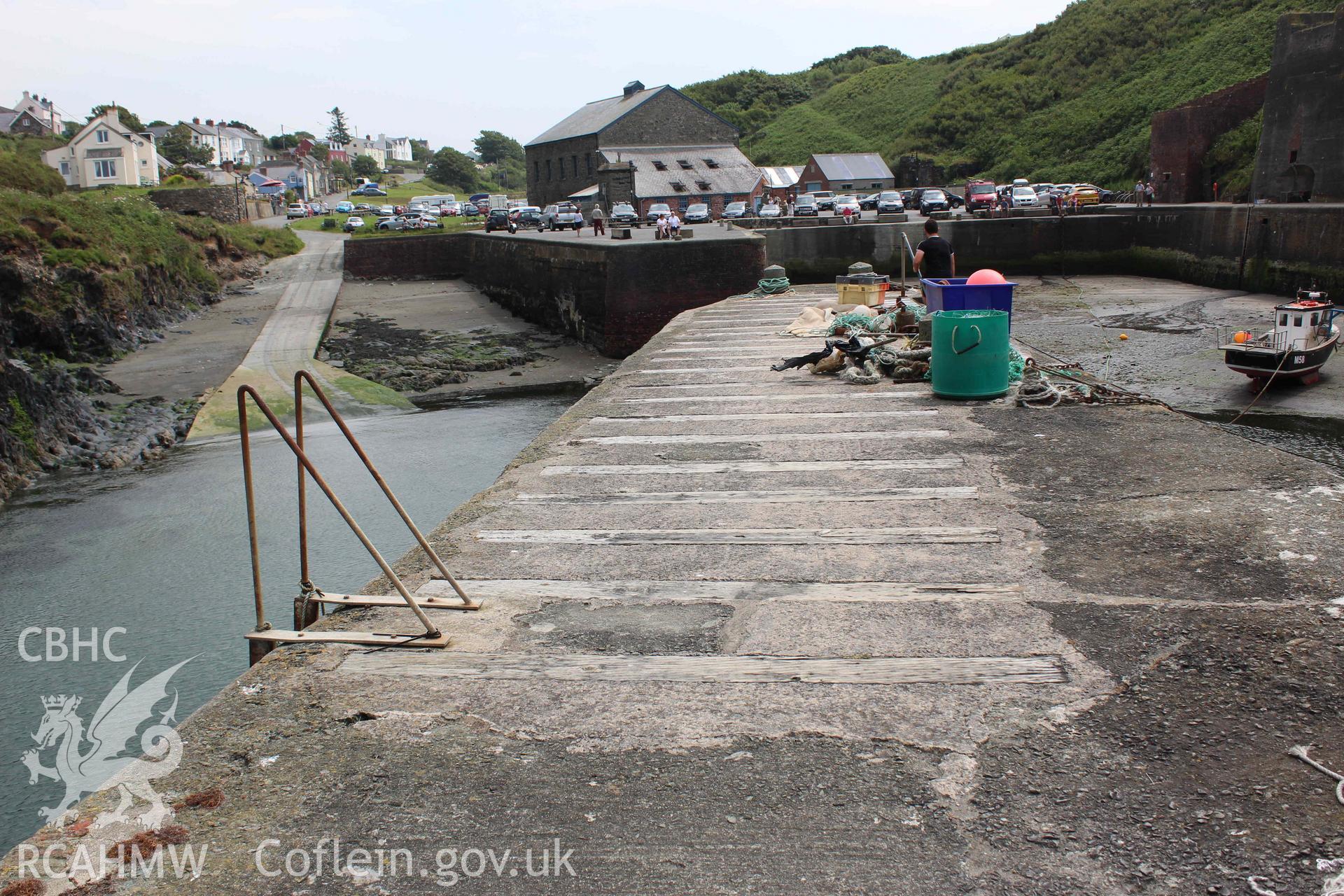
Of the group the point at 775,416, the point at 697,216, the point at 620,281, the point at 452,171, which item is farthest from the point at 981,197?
the point at 452,171

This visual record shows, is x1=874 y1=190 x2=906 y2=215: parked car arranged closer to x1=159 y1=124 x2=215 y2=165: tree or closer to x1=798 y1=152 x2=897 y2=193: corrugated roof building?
x1=798 y1=152 x2=897 y2=193: corrugated roof building

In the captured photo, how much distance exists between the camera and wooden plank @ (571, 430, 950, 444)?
738 cm

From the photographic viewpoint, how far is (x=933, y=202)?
42094 millimetres

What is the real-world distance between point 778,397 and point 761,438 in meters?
1.60

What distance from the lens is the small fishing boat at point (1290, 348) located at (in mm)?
16953

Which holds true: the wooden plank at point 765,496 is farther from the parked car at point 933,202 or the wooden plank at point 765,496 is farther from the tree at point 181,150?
the tree at point 181,150

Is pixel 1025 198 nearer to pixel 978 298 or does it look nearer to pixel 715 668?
pixel 978 298

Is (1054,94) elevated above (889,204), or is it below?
above

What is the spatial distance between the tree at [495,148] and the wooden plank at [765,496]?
164m

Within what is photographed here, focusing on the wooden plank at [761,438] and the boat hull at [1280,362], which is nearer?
the wooden plank at [761,438]

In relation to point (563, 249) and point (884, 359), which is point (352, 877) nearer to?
point (884, 359)

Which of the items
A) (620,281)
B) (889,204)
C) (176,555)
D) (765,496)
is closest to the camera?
(765,496)

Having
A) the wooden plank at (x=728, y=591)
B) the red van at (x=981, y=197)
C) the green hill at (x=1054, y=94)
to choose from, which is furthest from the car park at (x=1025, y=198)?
the wooden plank at (x=728, y=591)

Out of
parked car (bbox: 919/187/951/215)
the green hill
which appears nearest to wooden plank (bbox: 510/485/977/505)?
parked car (bbox: 919/187/951/215)
